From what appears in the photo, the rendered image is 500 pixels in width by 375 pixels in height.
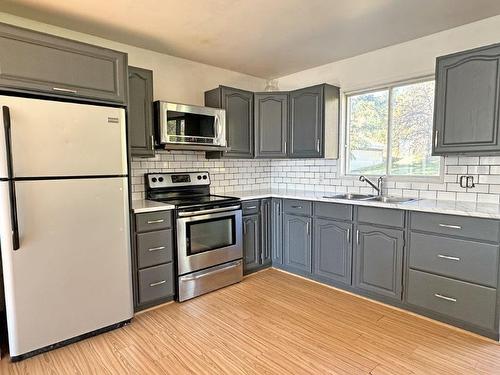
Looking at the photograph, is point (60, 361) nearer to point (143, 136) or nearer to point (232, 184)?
point (143, 136)

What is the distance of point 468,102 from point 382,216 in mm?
1137

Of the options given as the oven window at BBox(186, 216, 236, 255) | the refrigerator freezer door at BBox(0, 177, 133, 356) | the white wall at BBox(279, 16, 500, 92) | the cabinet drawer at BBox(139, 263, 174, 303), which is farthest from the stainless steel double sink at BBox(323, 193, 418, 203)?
the refrigerator freezer door at BBox(0, 177, 133, 356)

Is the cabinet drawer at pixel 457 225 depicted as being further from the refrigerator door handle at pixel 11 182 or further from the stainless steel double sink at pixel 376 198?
the refrigerator door handle at pixel 11 182

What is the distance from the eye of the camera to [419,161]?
3119 millimetres

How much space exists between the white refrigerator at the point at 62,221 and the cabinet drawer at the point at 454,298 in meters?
Answer: 2.40

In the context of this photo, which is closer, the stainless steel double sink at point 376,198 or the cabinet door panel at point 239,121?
the stainless steel double sink at point 376,198

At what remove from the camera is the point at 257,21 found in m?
2.58

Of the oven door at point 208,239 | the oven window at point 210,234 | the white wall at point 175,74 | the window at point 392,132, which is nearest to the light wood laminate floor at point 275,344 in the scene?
the oven door at point 208,239

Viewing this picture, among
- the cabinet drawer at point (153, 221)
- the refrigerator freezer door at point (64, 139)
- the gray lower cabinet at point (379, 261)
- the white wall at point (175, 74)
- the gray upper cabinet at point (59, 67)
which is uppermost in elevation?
the white wall at point (175, 74)

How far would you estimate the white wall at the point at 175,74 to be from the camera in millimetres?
3041

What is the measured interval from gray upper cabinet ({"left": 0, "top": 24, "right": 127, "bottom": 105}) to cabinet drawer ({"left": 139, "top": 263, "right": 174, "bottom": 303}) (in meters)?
1.47

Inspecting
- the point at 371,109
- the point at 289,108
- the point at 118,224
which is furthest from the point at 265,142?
the point at 118,224

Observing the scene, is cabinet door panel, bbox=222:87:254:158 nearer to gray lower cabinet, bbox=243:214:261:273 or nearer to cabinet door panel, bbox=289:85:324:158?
cabinet door panel, bbox=289:85:324:158

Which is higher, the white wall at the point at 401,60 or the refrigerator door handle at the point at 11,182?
the white wall at the point at 401,60
